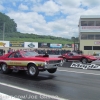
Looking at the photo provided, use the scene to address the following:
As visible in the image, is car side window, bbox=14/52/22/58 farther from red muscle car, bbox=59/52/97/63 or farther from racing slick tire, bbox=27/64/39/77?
red muscle car, bbox=59/52/97/63

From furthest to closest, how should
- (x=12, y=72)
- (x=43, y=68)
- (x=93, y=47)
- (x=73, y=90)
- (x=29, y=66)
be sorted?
(x=93, y=47) → (x=12, y=72) → (x=29, y=66) → (x=43, y=68) → (x=73, y=90)

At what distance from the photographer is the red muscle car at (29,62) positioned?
34.1 feet

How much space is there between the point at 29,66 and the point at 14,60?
4.59 feet

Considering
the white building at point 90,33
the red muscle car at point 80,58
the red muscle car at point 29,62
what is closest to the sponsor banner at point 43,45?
the white building at point 90,33

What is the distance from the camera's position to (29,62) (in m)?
10.9

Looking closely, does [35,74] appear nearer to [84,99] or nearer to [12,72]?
[12,72]

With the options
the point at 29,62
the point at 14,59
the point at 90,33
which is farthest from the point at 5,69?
the point at 90,33

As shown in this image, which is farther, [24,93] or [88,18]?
[88,18]

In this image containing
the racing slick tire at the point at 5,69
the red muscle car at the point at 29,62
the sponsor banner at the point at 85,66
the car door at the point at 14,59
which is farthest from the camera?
the sponsor banner at the point at 85,66

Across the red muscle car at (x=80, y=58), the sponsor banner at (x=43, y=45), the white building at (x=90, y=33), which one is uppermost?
the white building at (x=90, y=33)

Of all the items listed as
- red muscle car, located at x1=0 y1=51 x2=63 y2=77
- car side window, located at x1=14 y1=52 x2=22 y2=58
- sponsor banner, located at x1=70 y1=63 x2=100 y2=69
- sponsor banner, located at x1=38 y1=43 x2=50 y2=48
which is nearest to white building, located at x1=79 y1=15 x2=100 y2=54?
sponsor banner, located at x1=38 y1=43 x2=50 y2=48

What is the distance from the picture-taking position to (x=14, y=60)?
11883 millimetres

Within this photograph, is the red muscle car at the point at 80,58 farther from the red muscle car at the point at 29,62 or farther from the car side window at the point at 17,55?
the car side window at the point at 17,55

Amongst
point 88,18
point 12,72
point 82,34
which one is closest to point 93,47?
point 82,34
